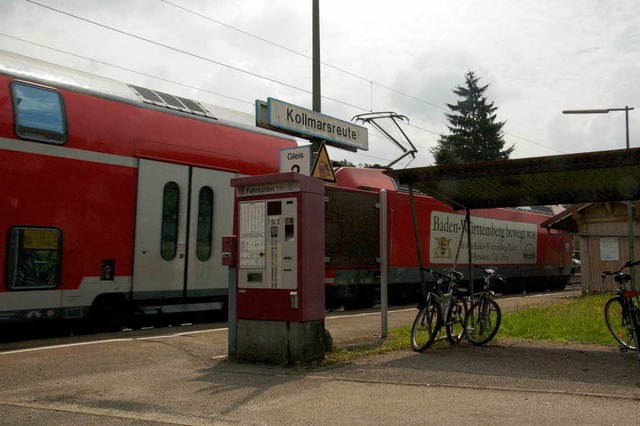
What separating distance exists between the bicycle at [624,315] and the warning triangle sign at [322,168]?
430 cm

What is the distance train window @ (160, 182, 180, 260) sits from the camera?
1177 centimetres

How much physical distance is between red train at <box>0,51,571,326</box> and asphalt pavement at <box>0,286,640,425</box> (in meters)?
1.55

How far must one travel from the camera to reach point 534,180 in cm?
925

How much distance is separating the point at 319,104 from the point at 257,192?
22.0ft

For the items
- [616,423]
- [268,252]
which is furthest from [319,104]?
[616,423]

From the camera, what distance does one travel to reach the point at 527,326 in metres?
11.4

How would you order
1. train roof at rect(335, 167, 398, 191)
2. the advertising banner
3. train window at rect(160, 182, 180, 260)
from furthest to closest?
the advertising banner < train roof at rect(335, 167, 398, 191) < train window at rect(160, 182, 180, 260)

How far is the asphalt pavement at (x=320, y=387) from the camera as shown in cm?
548

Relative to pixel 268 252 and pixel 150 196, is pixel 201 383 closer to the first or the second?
pixel 268 252

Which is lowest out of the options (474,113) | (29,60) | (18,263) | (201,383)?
(201,383)

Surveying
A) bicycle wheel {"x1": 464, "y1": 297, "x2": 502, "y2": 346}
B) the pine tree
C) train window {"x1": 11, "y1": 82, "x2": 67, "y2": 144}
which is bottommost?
bicycle wheel {"x1": 464, "y1": 297, "x2": 502, "y2": 346}

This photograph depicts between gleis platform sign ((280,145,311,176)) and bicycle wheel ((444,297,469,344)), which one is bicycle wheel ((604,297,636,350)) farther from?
gleis platform sign ((280,145,311,176))

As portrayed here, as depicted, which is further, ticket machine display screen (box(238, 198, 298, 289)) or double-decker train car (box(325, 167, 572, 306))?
double-decker train car (box(325, 167, 572, 306))

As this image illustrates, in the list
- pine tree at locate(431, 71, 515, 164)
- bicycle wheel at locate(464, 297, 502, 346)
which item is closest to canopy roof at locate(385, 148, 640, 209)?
bicycle wheel at locate(464, 297, 502, 346)
